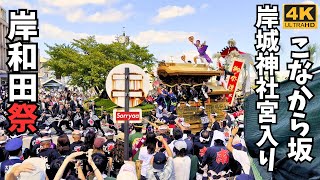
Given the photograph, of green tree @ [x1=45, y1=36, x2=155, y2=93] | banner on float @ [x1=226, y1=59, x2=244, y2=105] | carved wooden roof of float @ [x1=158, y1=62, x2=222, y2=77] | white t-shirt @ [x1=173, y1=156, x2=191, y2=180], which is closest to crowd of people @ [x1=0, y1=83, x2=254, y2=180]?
white t-shirt @ [x1=173, y1=156, x2=191, y2=180]

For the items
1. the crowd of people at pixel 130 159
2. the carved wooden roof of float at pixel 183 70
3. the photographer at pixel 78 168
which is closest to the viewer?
the photographer at pixel 78 168

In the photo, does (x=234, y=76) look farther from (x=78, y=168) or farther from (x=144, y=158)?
(x=78, y=168)

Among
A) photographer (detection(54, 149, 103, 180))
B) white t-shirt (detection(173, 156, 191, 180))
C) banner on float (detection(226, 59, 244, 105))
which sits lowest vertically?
white t-shirt (detection(173, 156, 191, 180))

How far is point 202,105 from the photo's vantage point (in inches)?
739

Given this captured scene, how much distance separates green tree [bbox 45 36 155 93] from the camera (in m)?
39.1

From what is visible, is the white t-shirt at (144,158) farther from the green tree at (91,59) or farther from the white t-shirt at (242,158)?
the green tree at (91,59)

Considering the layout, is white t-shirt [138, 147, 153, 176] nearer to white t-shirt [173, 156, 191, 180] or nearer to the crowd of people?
the crowd of people

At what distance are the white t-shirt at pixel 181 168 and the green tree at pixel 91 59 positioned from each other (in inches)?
1313

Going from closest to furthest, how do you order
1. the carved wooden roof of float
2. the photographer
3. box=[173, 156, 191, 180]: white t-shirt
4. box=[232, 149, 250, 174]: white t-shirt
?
1. the photographer
2. box=[173, 156, 191, 180]: white t-shirt
3. box=[232, 149, 250, 174]: white t-shirt
4. the carved wooden roof of float

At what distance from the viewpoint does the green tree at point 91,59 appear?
39.1 metres

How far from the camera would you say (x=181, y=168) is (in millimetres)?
5691

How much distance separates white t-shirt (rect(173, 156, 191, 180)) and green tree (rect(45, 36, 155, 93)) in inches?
1313

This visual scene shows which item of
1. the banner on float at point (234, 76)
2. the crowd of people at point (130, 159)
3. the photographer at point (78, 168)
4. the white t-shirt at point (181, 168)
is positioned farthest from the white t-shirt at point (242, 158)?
the banner on float at point (234, 76)

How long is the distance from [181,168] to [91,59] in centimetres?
3476
